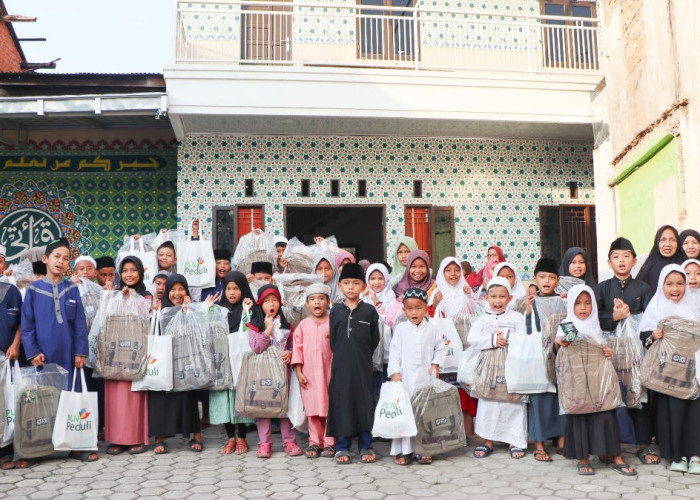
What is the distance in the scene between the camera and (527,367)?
Result: 4250 millimetres

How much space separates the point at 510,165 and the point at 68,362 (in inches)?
293

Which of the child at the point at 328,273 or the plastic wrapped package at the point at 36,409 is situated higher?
the child at the point at 328,273

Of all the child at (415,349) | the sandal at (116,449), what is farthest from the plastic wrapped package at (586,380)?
the sandal at (116,449)

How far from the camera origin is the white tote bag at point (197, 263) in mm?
5855

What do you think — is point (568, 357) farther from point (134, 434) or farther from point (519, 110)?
point (519, 110)

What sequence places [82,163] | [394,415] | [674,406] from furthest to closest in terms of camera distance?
[82,163] < [394,415] < [674,406]

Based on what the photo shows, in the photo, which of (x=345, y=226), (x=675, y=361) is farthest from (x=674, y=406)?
(x=345, y=226)

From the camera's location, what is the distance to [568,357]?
3.99 metres

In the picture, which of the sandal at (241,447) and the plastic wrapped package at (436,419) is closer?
the plastic wrapped package at (436,419)

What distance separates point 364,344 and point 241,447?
1.13 meters

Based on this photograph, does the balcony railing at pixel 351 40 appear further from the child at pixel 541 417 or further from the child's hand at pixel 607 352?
the child's hand at pixel 607 352

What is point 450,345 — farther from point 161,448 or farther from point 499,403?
point 161,448

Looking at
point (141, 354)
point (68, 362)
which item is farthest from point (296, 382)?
point (68, 362)

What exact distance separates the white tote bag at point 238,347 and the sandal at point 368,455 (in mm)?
1000
